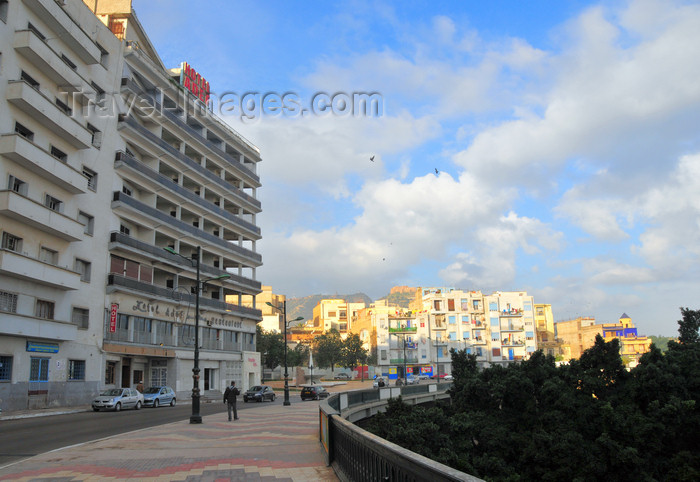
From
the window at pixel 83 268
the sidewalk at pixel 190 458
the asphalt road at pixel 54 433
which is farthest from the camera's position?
the window at pixel 83 268

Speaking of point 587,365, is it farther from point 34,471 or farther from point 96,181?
point 96,181

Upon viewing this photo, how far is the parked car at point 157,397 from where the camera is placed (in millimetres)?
35653

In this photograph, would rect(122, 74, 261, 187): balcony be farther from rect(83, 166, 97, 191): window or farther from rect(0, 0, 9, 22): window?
rect(0, 0, 9, 22): window

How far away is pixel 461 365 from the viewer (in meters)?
34.8

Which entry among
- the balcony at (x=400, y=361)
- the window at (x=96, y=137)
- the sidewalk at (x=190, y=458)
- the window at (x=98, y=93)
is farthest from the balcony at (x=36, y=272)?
the balcony at (x=400, y=361)

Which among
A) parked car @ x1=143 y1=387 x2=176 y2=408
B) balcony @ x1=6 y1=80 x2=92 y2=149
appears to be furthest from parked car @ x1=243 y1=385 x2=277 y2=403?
balcony @ x1=6 y1=80 x2=92 y2=149

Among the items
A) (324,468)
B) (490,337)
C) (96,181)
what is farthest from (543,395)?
(490,337)

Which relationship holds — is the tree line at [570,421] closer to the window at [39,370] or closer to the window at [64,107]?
the window at [39,370]

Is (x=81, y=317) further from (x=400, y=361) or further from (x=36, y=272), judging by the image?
(x=400, y=361)

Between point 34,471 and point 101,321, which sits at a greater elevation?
point 101,321

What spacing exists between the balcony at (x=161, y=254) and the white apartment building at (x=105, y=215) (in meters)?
0.14

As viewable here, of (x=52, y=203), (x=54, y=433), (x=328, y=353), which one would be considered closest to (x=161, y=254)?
(x=52, y=203)

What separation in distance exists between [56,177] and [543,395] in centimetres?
3242

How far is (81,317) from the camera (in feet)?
123
